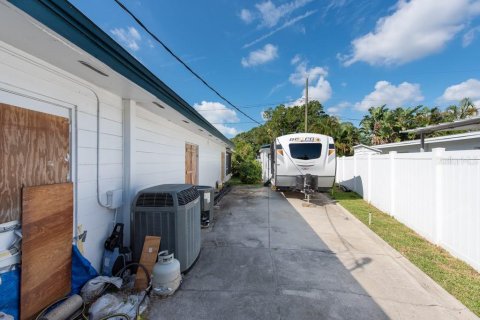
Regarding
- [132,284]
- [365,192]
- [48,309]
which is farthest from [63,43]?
[365,192]

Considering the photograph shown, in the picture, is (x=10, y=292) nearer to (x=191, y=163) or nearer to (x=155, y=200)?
(x=155, y=200)

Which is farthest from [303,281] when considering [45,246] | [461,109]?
[461,109]

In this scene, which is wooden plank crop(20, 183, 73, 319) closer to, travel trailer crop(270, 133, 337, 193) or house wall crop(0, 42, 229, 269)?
house wall crop(0, 42, 229, 269)

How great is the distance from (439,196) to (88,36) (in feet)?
19.6

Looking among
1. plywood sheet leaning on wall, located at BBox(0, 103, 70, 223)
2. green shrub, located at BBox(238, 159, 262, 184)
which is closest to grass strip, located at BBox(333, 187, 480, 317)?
plywood sheet leaning on wall, located at BBox(0, 103, 70, 223)

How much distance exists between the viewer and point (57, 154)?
270cm

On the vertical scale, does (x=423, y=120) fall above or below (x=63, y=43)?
above

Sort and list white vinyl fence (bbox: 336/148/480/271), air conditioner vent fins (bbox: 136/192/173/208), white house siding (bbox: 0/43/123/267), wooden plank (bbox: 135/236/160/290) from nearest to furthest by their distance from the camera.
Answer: white house siding (bbox: 0/43/123/267), wooden plank (bbox: 135/236/160/290), air conditioner vent fins (bbox: 136/192/173/208), white vinyl fence (bbox: 336/148/480/271)

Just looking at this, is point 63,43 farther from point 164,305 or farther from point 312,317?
point 312,317

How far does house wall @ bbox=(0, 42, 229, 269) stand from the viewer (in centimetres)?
230

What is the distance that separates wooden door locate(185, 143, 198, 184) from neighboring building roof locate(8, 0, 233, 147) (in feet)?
14.4

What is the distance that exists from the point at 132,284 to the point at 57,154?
1880 millimetres

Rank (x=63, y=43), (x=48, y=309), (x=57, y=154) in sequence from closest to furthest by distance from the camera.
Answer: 1. (x=63, y=43)
2. (x=48, y=309)
3. (x=57, y=154)

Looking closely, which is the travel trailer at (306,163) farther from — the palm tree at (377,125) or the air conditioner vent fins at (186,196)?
the palm tree at (377,125)
